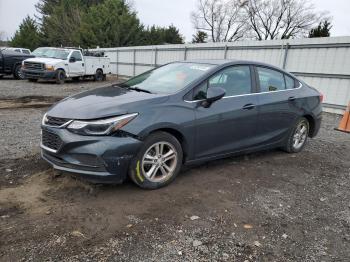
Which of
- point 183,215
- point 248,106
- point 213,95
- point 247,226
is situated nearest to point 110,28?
point 248,106

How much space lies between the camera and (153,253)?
2.97 metres

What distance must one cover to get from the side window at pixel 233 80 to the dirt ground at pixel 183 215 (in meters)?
1.16

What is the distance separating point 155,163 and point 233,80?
181cm

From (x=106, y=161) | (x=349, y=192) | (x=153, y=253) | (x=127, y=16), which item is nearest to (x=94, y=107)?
(x=106, y=161)

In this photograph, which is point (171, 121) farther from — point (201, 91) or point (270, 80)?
point (270, 80)

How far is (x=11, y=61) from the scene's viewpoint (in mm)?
18250

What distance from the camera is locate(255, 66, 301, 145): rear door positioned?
529 cm

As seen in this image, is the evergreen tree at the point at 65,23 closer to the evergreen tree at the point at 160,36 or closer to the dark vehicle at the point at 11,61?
the evergreen tree at the point at 160,36

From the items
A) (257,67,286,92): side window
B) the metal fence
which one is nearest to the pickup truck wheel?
the metal fence

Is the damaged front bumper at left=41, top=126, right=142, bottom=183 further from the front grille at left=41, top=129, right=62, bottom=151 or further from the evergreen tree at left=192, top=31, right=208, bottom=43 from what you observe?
the evergreen tree at left=192, top=31, right=208, bottom=43

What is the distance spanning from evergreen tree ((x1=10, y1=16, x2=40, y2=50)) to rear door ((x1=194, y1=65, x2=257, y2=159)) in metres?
50.0

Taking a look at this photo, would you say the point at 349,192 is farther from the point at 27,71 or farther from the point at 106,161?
Result: the point at 27,71

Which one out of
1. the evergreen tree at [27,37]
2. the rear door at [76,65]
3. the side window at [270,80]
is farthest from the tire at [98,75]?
the evergreen tree at [27,37]

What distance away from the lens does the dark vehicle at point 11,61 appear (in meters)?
17.8
